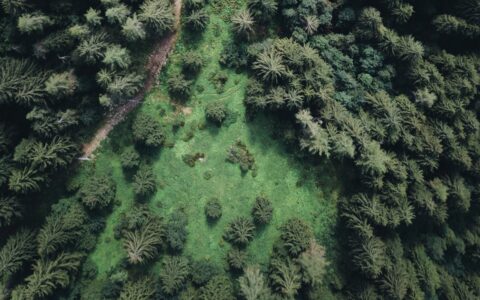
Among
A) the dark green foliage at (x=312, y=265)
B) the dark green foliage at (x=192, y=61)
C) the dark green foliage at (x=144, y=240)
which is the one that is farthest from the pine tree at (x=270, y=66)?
the dark green foliage at (x=144, y=240)

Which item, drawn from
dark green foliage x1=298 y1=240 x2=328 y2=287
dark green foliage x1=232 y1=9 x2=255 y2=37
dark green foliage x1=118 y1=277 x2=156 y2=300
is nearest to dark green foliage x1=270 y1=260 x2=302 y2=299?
dark green foliage x1=298 y1=240 x2=328 y2=287

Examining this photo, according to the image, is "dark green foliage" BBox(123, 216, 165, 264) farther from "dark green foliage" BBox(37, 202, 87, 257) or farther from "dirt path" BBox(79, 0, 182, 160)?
"dirt path" BBox(79, 0, 182, 160)

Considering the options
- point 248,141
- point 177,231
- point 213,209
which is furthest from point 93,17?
point 177,231

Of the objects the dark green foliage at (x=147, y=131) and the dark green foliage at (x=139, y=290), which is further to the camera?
the dark green foliage at (x=147, y=131)

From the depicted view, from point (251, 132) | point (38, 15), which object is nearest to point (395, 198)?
point (251, 132)

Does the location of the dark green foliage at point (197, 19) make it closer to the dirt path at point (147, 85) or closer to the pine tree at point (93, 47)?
the dirt path at point (147, 85)

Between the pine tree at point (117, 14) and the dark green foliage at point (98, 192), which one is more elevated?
the pine tree at point (117, 14)

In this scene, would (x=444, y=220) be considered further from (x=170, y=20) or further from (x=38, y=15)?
(x=38, y=15)
